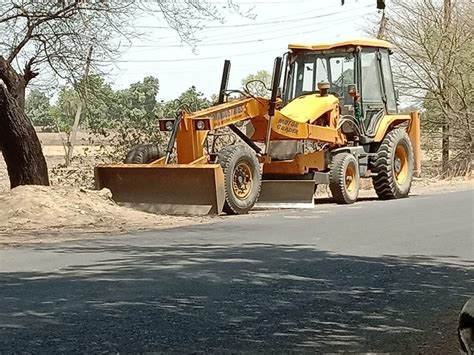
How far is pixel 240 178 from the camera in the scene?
16.6 m

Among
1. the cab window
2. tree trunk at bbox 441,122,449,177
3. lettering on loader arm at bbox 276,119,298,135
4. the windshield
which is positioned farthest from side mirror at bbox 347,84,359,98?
tree trunk at bbox 441,122,449,177

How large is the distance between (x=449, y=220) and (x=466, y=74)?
16.3 meters

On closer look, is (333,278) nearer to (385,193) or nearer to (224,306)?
(224,306)

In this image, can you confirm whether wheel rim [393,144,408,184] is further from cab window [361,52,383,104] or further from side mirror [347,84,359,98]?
side mirror [347,84,359,98]

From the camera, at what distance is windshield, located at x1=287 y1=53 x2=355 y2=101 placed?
19.4 metres

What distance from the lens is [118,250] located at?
11.2 meters

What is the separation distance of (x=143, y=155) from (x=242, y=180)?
2.60m

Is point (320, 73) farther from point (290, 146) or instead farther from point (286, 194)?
point (286, 194)

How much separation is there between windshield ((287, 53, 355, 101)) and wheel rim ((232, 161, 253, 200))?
3.55m

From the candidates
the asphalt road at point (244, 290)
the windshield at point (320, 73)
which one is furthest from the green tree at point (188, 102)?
the asphalt road at point (244, 290)

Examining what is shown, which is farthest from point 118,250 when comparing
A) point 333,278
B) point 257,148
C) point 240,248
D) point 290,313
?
point 257,148

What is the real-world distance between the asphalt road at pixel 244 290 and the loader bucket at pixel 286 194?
3822 millimetres

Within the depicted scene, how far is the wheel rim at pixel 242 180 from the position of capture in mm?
16469

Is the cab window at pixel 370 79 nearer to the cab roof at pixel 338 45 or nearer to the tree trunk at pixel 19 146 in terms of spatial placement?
the cab roof at pixel 338 45
